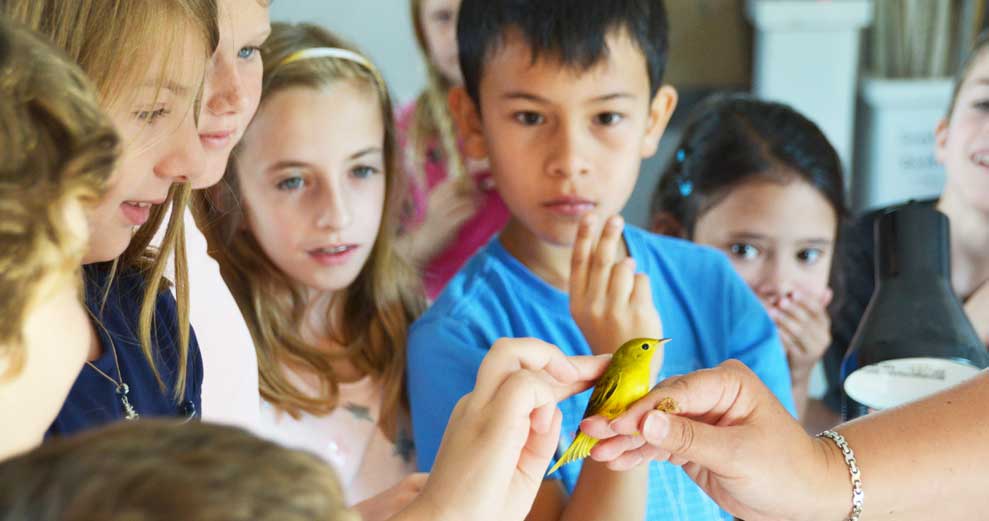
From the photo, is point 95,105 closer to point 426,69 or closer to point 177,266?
point 177,266

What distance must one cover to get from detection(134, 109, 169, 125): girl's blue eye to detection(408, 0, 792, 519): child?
17.4 inches

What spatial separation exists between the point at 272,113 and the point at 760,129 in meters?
0.82

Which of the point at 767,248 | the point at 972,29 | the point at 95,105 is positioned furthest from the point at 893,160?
the point at 95,105

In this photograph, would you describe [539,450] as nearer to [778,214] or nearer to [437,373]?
[437,373]

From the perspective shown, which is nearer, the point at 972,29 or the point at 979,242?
the point at 979,242

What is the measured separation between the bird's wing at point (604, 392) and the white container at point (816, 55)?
Answer: 2521mm

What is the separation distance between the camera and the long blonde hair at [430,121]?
94.0 inches

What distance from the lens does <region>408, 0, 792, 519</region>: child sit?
1.18 metres

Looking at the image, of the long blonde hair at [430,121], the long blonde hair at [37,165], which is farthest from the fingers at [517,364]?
the long blonde hair at [430,121]

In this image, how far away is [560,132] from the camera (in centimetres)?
128

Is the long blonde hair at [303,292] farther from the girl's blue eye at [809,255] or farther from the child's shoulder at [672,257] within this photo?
the girl's blue eye at [809,255]

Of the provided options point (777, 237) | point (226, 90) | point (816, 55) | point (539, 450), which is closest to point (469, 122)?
point (226, 90)

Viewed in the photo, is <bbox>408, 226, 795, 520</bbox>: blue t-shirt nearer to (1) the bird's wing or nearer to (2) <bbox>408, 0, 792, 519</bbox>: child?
(2) <bbox>408, 0, 792, 519</bbox>: child

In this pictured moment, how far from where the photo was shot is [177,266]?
102cm
